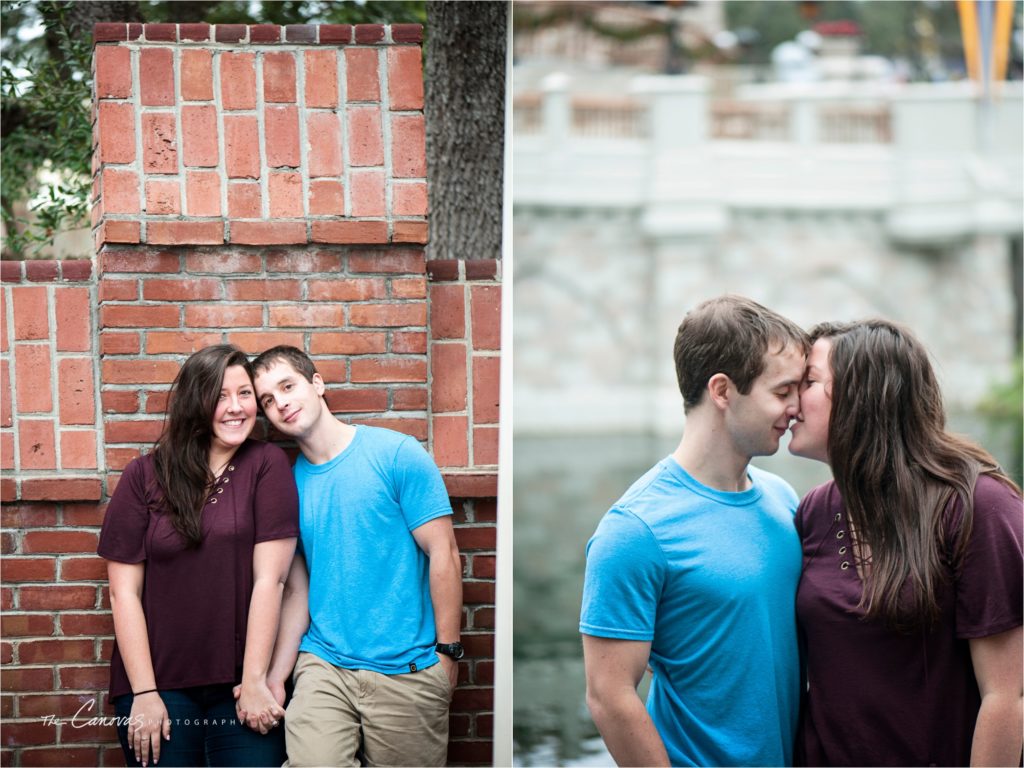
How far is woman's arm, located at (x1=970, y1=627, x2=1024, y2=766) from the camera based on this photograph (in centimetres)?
249

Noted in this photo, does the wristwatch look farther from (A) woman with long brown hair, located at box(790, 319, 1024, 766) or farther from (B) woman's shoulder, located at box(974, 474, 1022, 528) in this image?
(B) woman's shoulder, located at box(974, 474, 1022, 528)

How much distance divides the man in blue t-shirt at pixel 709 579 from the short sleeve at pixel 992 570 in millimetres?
391

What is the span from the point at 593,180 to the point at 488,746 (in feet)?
57.5

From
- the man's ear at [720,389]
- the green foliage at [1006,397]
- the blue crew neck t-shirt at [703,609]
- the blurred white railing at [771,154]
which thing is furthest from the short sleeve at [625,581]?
the blurred white railing at [771,154]

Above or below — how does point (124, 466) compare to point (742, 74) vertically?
below

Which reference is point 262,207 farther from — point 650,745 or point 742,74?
point 742,74

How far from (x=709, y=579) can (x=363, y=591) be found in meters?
0.96

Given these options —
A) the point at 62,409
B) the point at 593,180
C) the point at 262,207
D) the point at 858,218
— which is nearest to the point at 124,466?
the point at 62,409

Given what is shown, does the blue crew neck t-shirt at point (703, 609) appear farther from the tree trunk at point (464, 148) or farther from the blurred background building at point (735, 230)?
the blurred background building at point (735, 230)

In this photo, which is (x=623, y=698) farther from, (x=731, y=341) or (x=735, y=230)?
(x=735, y=230)

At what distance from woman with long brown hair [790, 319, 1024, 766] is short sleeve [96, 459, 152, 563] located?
1728mm

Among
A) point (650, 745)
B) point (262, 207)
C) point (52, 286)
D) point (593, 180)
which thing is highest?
point (593, 180)

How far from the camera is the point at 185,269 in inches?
126

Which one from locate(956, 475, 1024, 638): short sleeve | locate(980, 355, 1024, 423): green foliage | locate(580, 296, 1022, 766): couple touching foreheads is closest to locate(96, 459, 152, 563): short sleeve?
locate(580, 296, 1022, 766): couple touching foreheads
